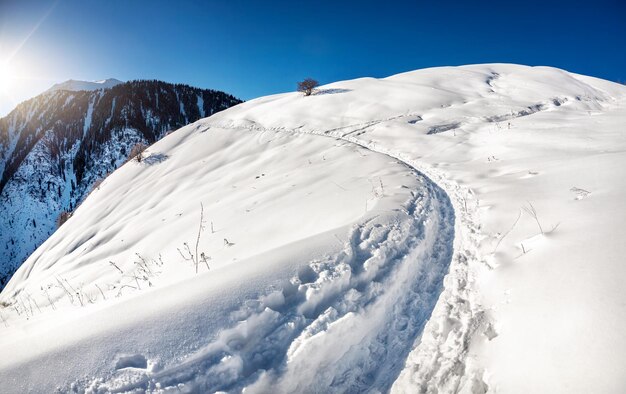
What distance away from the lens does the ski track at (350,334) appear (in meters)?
2.69

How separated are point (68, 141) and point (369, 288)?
14391 cm

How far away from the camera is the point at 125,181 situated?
19109mm

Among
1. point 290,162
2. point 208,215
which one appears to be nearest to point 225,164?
point 290,162

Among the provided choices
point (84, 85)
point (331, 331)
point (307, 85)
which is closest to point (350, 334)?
point (331, 331)

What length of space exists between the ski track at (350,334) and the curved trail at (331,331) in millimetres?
10

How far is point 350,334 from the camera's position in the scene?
3.29 metres

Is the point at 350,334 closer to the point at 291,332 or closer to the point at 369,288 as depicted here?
the point at 291,332

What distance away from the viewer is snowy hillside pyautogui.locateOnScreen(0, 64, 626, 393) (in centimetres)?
262

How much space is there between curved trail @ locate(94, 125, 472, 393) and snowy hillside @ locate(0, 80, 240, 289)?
109816 millimetres

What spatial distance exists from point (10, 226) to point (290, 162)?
124m

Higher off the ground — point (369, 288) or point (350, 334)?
point (369, 288)

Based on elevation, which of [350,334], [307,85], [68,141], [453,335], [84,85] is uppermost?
[84,85]

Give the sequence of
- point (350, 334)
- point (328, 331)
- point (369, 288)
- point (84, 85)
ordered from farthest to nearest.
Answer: point (84, 85), point (369, 288), point (350, 334), point (328, 331)

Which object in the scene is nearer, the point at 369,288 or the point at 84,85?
the point at 369,288
